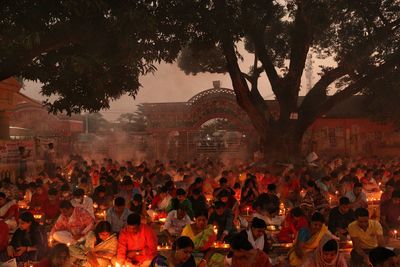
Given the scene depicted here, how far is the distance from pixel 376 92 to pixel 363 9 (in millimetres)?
8270

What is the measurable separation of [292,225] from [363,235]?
4.52 feet

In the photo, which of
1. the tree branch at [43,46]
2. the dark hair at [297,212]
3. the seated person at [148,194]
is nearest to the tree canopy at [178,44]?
the tree branch at [43,46]

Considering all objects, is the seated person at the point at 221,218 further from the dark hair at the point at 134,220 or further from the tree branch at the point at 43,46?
the tree branch at the point at 43,46

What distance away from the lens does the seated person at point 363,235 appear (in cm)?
812

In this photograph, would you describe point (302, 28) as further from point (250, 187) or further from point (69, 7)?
point (69, 7)

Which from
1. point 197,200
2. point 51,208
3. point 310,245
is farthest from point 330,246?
point 51,208

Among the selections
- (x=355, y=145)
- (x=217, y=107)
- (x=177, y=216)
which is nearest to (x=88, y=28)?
(x=177, y=216)

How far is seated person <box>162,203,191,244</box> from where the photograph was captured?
9719 millimetres

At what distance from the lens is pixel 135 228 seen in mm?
7816

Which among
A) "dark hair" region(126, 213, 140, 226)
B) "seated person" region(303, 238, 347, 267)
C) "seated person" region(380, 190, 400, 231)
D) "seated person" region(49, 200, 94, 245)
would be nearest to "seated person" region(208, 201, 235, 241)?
"dark hair" region(126, 213, 140, 226)

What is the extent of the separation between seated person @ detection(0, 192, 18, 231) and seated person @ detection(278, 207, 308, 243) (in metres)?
5.51

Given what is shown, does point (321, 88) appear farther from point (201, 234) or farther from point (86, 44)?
point (201, 234)

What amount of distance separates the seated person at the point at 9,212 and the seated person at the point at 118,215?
234cm

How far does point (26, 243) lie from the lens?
7.77m
